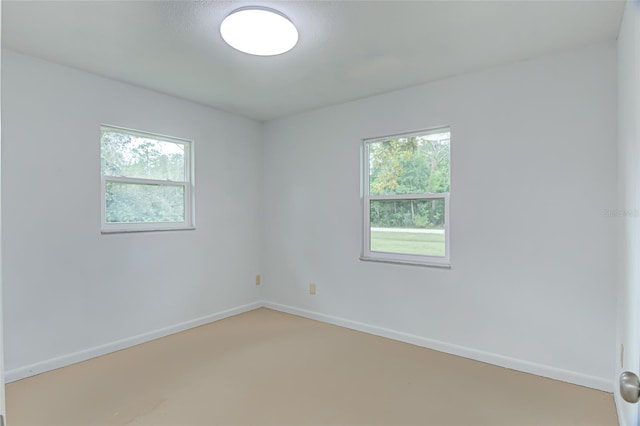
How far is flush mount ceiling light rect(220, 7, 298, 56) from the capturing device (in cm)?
216

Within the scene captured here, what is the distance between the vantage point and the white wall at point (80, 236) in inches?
105

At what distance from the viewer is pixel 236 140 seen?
4.29 meters

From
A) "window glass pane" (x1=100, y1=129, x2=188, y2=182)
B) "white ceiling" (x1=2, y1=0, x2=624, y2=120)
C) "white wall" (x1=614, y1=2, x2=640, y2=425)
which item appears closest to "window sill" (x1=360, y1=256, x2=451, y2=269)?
"white wall" (x1=614, y1=2, x2=640, y2=425)

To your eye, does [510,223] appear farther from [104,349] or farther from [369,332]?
[104,349]

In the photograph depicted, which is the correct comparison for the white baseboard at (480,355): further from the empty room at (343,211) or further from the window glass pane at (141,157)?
the window glass pane at (141,157)

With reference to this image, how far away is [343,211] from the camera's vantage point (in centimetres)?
388

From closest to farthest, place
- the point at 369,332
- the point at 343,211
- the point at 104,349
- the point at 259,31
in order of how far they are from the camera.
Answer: the point at 259,31, the point at 104,349, the point at 369,332, the point at 343,211

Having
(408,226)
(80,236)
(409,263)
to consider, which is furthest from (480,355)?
(80,236)

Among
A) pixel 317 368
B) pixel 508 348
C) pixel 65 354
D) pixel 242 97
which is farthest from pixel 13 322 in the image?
pixel 508 348

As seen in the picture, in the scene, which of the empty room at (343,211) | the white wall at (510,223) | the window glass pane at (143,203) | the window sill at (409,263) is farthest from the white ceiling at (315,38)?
the window sill at (409,263)

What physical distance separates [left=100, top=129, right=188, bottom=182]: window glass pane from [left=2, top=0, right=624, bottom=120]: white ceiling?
53 cm

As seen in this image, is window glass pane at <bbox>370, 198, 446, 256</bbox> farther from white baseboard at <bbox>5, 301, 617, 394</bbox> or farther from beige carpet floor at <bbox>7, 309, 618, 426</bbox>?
beige carpet floor at <bbox>7, 309, 618, 426</bbox>

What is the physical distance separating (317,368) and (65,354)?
6.51 ft

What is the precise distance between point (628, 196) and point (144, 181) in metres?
3.65
